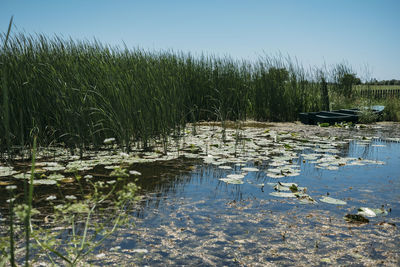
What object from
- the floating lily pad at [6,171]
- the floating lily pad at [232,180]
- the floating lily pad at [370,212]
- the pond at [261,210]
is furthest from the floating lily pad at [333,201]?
the floating lily pad at [6,171]

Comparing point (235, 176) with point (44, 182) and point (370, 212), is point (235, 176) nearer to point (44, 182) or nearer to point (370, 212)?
point (370, 212)

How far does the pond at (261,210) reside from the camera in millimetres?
1754

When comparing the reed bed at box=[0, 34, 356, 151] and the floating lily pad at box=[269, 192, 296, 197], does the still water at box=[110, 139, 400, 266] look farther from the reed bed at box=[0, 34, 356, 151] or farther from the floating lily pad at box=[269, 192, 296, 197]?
the reed bed at box=[0, 34, 356, 151]

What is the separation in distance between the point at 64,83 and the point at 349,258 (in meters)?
3.23

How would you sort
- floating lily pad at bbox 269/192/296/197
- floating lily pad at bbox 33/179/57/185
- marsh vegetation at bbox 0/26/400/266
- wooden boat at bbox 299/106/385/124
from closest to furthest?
marsh vegetation at bbox 0/26/400/266, floating lily pad at bbox 269/192/296/197, floating lily pad at bbox 33/179/57/185, wooden boat at bbox 299/106/385/124

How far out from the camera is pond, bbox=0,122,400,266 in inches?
69.1

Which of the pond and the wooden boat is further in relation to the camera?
the wooden boat

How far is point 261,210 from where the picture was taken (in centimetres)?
237

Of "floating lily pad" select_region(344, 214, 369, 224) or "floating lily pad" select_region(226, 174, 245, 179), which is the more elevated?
"floating lily pad" select_region(226, 174, 245, 179)

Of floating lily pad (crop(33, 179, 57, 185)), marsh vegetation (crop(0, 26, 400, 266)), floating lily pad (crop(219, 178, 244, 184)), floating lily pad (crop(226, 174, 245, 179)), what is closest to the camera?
marsh vegetation (crop(0, 26, 400, 266))

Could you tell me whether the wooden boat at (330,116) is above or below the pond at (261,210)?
above

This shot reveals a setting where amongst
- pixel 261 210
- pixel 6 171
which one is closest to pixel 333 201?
pixel 261 210

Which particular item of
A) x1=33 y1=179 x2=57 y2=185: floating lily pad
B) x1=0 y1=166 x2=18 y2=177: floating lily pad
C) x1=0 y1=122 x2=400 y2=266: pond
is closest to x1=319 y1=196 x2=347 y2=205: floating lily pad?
x1=0 y1=122 x2=400 y2=266: pond

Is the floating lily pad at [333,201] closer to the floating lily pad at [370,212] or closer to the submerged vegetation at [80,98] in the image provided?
the floating lily pad at [370,212]
